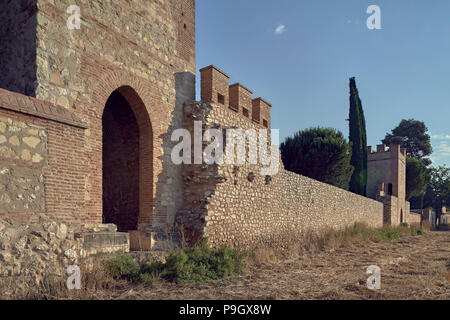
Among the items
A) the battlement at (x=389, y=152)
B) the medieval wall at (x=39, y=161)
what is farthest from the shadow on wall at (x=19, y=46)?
the battlement at (x=389, y=152)

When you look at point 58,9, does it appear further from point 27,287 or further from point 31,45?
point 27,287

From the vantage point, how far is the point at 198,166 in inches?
336

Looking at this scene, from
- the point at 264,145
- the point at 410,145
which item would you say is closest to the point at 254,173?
the point at 264,145

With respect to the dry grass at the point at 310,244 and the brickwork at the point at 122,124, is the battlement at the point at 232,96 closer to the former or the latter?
the brickwork at the point at 122,124

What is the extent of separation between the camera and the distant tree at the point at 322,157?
21531mm

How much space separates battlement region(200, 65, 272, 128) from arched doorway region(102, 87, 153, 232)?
2042mm

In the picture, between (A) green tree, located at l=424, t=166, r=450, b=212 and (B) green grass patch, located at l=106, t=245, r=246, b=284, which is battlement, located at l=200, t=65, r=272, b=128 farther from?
(A) green tree, located at l=424, t=166, r=450, b=212

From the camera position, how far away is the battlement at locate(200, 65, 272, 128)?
8.97 m

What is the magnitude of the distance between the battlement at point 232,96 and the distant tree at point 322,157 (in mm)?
11043

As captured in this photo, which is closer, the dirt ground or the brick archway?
the dirt ground

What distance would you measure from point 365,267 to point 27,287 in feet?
22.8
